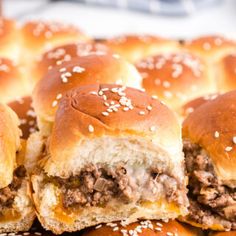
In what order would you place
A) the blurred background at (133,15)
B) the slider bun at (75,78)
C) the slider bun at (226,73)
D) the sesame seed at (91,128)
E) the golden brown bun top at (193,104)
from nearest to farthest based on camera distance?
the sesame seed at (91,128)
the slider bun at (75,78)
the golden brown bun top at (193,104)
the slider bun at (226,73)
the blurred background at (133,15)

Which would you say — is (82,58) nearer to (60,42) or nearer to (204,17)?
(60,42)

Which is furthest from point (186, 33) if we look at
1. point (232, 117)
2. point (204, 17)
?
point (232, 117)

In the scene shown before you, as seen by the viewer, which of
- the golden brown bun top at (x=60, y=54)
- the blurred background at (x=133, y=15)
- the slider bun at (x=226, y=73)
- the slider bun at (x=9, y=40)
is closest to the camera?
the golden brown bun top at (x=60, y=54)

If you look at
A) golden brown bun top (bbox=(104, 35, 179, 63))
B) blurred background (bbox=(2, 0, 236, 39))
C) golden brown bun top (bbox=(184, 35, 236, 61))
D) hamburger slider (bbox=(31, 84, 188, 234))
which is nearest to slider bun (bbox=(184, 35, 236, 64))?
golden brown bun top (bbox=(184, 35, 236, 61))

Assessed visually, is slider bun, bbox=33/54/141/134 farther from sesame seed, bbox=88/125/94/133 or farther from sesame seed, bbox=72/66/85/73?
sesame seed, bbox=88/125/94/133

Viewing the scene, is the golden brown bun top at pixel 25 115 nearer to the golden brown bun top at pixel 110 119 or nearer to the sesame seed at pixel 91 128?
the golden brown bun top at pixel 110 119

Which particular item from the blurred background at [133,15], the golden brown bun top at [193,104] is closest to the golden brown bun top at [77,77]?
the golden brown bun top at [193,104]
